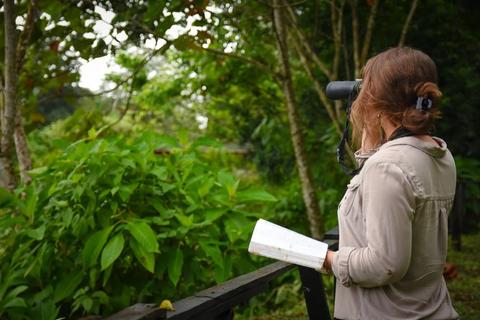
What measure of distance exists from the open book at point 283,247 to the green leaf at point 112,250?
1086 millimetres

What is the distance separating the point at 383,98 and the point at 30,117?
10.3 ft

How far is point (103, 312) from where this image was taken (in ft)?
8.87

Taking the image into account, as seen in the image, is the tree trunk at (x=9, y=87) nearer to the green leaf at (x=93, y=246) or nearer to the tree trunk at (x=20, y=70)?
the tree trunk at (x=20, y=70)

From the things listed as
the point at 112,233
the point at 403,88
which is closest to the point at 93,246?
the point at 112,233

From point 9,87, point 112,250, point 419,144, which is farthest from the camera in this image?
point 9,87

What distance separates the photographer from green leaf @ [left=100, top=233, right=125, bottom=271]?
2369 mm

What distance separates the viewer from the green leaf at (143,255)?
2428 mm

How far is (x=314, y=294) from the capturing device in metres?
2.41

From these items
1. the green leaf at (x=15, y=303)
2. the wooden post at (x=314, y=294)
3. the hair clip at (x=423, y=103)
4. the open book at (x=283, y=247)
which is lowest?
the wooden post at (x=314, y=294)

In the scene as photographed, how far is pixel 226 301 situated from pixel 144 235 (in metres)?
0.69

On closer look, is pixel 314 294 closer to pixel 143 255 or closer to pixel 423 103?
pixel 143 255

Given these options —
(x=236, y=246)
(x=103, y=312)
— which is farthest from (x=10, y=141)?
(x=236, y=246)

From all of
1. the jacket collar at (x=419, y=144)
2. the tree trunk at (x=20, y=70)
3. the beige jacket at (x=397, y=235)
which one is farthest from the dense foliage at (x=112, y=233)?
the jacket collar at (x=419, y=144)

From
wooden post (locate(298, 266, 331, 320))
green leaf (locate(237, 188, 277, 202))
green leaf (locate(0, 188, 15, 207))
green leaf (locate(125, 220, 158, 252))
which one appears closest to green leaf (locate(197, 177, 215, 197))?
green leaf (locate(237, 188, 277, 202))
